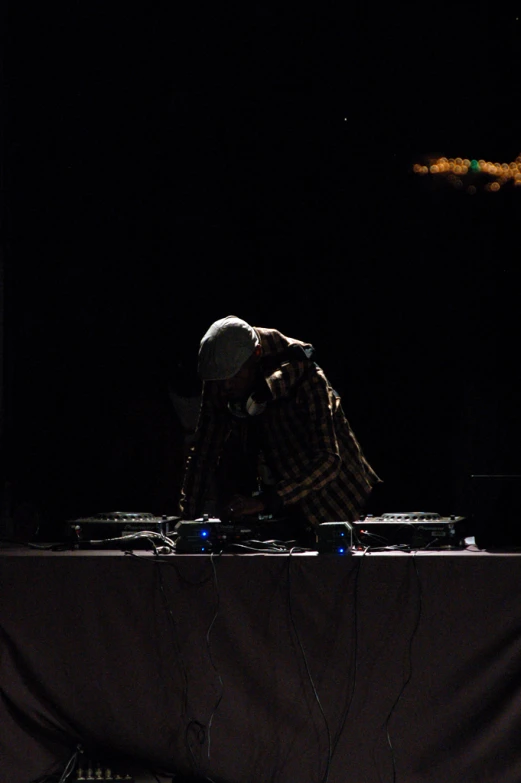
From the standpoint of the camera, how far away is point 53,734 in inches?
87.4

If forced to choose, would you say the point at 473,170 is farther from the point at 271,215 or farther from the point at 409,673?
the point at 409,673

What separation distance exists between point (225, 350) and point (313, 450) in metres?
0.41

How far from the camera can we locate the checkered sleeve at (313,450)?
2588mm

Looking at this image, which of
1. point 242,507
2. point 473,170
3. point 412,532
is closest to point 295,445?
point 242,507

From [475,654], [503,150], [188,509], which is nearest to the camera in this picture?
[475,654]

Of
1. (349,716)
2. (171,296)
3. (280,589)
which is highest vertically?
(171,296)

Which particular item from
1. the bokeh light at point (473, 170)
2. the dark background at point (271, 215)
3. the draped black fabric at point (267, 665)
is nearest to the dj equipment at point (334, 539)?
the draped black fabric at point (267, 665)

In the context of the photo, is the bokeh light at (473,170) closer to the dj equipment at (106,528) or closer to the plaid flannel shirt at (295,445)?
the plaid flannel shirt at (295,445)

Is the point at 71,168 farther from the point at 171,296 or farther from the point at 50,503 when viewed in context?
the point at 50,503

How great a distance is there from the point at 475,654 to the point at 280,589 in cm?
49

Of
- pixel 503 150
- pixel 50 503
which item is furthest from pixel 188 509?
pixel 503 150

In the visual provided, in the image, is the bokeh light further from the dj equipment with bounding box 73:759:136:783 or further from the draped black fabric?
the dj equipment with bounding box 73:759:136:783

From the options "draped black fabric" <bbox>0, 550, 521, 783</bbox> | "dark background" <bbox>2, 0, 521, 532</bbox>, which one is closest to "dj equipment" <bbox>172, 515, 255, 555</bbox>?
"draped black fabric" <bbox>0, 550, 521, 783</bbox>

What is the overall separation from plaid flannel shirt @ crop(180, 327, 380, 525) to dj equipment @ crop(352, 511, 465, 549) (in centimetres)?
23
